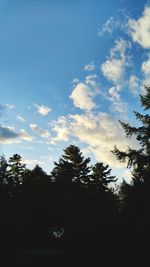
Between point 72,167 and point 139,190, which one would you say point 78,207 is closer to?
point 72,167

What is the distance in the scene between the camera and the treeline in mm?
14553

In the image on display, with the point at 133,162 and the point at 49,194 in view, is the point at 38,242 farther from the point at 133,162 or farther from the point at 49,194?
the point at 133,162

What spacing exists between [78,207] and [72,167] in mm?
9815

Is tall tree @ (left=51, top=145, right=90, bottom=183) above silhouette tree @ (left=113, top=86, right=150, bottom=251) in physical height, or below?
above

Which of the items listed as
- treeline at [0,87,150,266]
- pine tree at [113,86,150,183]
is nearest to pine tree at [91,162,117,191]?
treeline at [0,87,150,266]

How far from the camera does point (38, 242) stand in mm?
43656

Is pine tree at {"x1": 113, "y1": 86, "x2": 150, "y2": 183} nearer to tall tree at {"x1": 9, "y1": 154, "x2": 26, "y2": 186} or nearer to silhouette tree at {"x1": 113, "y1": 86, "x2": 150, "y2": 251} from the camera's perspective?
silhouette tree at {"x1": 113, "y1": 86, "x2": 150, "y2": 251}

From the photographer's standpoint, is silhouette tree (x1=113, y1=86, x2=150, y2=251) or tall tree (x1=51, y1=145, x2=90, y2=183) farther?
tall tree (x1=51, y1=145, x2=90, y2=183)

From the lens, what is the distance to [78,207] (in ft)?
128

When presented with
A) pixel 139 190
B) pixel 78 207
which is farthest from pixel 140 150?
pixel 78 207

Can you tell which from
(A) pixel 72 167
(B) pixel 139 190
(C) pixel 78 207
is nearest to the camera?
(B) pixel 139 190

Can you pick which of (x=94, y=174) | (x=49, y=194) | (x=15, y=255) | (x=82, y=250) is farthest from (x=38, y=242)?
(x=82, y=250)

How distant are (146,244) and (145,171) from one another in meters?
7.68

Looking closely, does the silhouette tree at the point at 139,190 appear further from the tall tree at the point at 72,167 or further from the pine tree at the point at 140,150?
the tall tree at the point at 72,167
